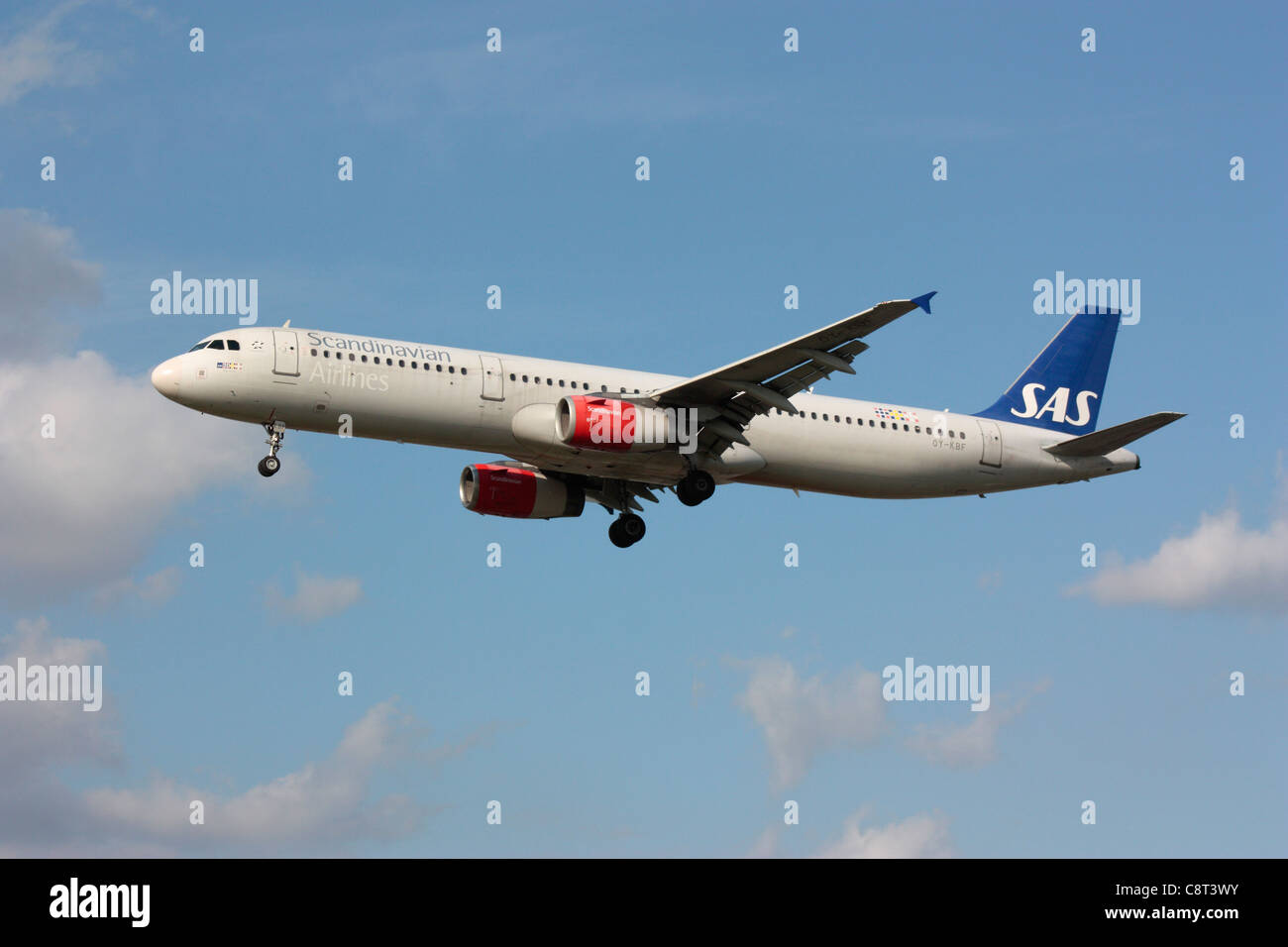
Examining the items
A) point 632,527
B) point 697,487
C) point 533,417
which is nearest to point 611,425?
point 533,417

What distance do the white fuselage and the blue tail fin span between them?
2074 millimetres

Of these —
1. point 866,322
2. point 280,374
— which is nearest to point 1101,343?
point 866,322

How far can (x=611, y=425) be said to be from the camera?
4262cm

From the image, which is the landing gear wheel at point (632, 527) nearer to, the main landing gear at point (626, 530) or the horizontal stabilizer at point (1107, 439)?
the main landing gear at point (626, 530)

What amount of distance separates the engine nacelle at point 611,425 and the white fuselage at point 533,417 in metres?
0.47

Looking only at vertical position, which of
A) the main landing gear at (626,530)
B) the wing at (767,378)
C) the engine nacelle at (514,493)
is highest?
the wing at (767,378)

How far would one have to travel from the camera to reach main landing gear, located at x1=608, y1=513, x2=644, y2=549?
49969 millimetres

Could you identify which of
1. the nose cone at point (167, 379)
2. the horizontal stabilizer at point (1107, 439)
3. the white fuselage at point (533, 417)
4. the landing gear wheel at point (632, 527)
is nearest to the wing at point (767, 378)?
the white fuselage at point (533, 417)

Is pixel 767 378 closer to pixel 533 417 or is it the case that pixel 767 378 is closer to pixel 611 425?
pixel 611 425

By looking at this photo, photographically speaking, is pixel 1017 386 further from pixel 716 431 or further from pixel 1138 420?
pixel 716 431

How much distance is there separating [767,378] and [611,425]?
450cm

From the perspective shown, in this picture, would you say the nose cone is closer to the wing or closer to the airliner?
the airliner

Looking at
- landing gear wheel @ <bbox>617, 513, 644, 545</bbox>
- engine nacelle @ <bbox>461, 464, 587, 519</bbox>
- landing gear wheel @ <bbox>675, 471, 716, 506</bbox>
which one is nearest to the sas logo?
landing gear wheel @ <bbox>675, 471, 716, 506</bbox>

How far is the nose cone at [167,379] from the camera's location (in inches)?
1610
